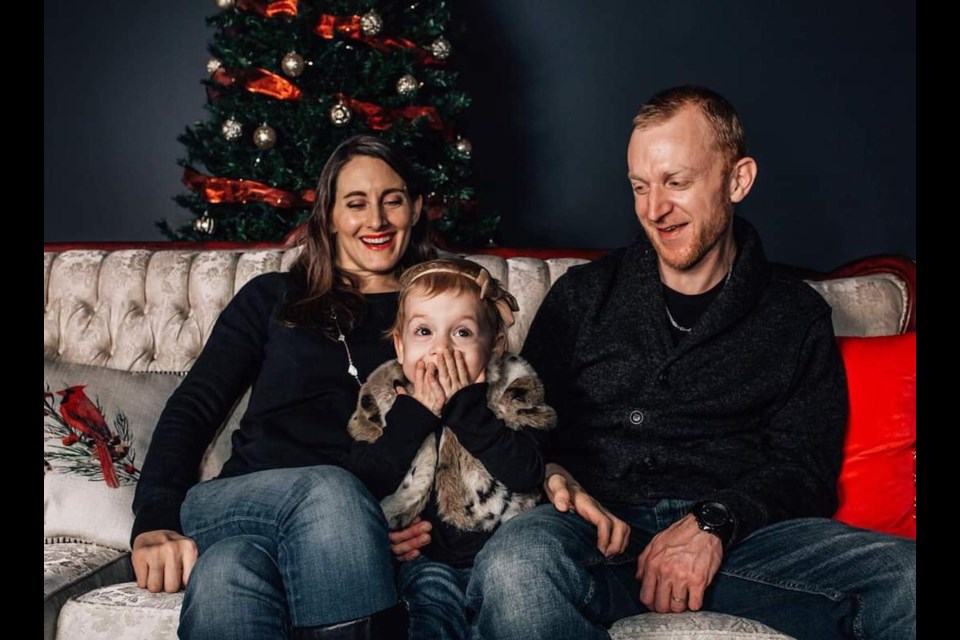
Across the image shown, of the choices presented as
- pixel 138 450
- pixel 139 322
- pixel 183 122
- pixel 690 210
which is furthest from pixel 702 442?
pixel 183 122

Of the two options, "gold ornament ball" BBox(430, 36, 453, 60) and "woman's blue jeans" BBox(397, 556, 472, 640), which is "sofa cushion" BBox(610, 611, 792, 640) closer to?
"woman's blue jeans" BBox(397, 556, 472, 640)

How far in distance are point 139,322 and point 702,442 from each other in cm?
157

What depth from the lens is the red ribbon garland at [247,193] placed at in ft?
10.3

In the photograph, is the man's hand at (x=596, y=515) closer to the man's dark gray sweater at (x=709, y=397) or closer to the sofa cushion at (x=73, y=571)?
the man's dark gray sweater at (x=709, y=397)

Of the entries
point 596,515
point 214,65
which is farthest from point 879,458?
point 214,65

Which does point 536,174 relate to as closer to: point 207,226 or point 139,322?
point 207,226

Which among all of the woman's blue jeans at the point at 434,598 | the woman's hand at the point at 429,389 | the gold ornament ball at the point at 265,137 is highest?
the gold ornament ball at the point at 265,137

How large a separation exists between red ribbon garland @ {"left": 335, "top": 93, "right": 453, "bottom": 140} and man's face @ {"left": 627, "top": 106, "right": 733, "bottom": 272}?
1474 millimetres

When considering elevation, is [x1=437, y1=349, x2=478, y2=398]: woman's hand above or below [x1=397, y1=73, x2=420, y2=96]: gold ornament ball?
below

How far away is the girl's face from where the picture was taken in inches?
65.8

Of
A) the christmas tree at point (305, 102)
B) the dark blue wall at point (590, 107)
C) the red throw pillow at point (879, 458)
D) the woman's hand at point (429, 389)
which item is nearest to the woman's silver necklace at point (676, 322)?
the red throw pillow at point (879, 458)

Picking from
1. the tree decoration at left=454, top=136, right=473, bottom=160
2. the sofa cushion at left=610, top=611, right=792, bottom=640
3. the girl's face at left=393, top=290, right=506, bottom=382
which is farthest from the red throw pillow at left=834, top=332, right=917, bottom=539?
the tree decoration at left=454, top=136, right=473, bottom=160

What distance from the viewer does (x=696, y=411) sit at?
181 centimetres

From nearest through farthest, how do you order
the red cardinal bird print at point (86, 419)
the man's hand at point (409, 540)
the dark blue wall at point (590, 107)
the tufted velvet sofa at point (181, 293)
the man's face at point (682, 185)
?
the man's hand at point (409, 540)
the man's face at point (682, 185)
the red cardinal bird print at point (86, 419)
the tufted velvet sofa at point (181, 293)
the dark blue wall at point (590, 107)
